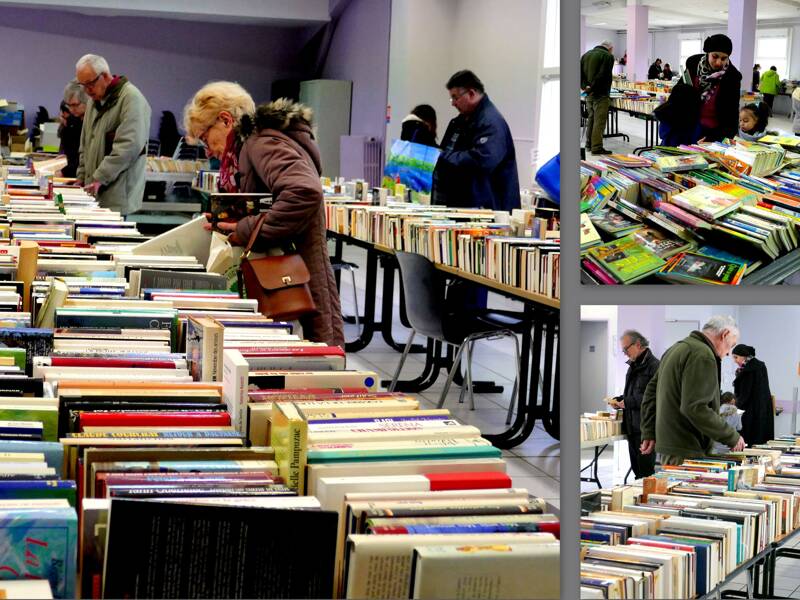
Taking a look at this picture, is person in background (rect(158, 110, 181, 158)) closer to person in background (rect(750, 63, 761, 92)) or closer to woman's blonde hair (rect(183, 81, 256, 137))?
woman's blonde hair (rect(183, 81, 256, 137))

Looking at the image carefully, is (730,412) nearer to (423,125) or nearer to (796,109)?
(796,109)

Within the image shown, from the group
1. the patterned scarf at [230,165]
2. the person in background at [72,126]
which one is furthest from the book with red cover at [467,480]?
the person in background at [72,126]

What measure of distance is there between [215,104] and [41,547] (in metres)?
2.94

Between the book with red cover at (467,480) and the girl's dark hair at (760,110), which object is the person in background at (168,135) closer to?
the girl's dark hair at (760,110)

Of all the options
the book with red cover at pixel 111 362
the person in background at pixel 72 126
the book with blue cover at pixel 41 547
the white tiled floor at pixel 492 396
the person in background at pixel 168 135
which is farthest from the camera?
the person in background at pixel 168 135

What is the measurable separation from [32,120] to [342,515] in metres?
17.6

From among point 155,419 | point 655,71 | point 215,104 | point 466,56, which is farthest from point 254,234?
point 466,56

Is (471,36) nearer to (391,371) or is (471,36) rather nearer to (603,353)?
(391,371)

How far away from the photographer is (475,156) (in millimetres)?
6621

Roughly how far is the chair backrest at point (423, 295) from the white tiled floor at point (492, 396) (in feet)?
1.24

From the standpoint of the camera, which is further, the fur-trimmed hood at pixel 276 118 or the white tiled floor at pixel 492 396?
the white tiled floor at pixel 492 396

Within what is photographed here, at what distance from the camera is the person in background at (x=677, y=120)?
1.86 metres

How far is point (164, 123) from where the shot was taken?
706 inches

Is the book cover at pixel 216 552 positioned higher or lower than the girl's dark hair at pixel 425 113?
lower
